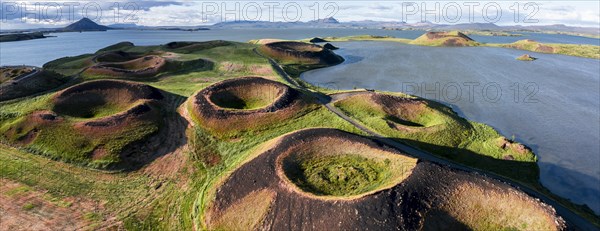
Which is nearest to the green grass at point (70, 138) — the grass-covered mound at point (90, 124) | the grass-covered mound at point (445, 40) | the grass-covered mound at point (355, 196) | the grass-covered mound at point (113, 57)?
the grass-covered mound at point (90, 124)

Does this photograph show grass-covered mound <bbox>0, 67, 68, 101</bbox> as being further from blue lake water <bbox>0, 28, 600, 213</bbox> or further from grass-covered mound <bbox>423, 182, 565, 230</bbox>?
grass-covered mound <bbox>423, 182, 565, 230</bbox>

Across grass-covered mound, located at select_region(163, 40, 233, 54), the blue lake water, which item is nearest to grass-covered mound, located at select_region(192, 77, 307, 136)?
the blue lake water

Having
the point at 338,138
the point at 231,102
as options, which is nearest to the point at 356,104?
the point at 338,138

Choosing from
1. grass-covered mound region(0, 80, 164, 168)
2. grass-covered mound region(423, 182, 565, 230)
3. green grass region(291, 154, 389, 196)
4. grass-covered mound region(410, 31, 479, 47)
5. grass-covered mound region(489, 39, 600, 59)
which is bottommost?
grass-covered mound region(423, 182, 565, 230)

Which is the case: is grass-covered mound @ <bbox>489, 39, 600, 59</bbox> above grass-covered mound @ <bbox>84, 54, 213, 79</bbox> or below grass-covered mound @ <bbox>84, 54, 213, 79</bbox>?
above

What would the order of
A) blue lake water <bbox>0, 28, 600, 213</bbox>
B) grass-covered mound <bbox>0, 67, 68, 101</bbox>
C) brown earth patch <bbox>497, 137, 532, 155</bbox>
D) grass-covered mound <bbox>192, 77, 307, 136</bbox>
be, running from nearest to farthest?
brown earth patch <bbox>497, 137, 532, 155</bbox>
blue lake water <bbox>0, 28, 600, 213</bbox>
grass-covered mound <bbox>192, 77, 307, 136</bbox>
grass-covered mound <bbox>0, 67, 68, 101</bbox>

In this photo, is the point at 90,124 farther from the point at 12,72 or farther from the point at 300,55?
the point at 300,55

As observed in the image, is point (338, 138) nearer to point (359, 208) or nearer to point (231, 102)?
point (359, 208)
